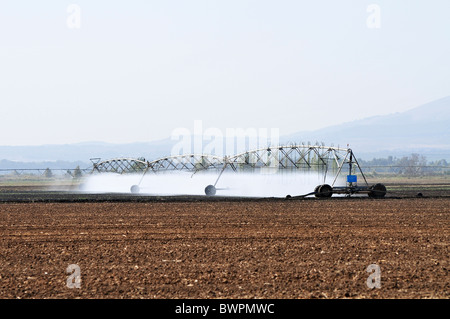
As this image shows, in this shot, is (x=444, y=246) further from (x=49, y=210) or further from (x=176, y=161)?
(x=176, y=161)

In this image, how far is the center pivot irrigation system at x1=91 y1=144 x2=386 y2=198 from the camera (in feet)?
178

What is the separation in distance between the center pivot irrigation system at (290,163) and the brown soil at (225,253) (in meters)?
14.3

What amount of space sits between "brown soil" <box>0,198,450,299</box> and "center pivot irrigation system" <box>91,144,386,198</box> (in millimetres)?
Answer: 14281

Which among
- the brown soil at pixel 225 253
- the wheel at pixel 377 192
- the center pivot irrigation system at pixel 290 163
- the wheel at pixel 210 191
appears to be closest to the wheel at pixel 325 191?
the center pivot irrigation system at pixel 290 163

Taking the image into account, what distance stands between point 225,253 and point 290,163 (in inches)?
1790

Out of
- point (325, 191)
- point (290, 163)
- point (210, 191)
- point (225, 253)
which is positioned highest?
point (290, 163)

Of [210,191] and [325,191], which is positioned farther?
[210,191]

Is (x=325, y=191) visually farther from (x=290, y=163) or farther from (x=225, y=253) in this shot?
(x=225, y=253)

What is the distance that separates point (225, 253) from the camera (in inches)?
882

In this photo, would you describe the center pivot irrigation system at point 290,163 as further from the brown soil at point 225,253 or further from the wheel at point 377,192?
the brown soil at point 225,253

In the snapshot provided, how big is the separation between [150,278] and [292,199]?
110 ft

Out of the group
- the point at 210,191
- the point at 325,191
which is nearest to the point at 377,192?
the point at 325,191

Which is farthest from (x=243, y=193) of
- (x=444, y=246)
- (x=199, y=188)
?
(x=444, y=246)

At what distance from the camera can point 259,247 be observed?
78.1 feet
